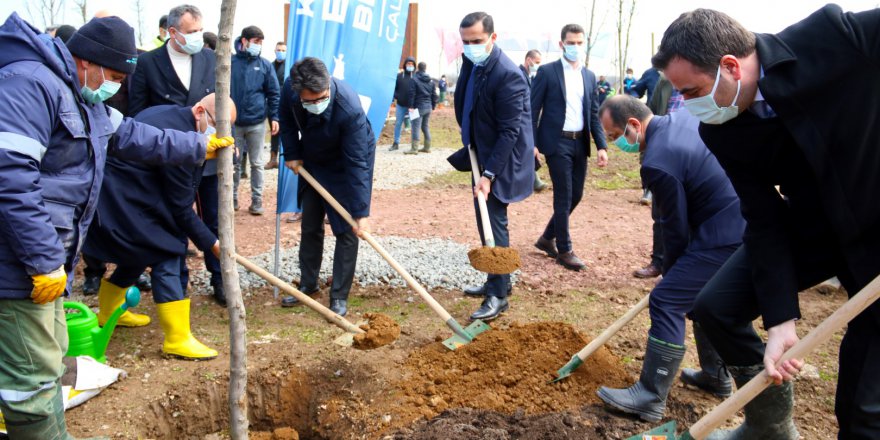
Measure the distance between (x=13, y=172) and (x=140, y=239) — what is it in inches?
63.4

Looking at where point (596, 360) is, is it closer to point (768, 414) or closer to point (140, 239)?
point (768, 414)

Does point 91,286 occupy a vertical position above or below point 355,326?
below

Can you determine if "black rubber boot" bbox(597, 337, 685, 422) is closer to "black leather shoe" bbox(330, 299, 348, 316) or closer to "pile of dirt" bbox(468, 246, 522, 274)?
"pile of dirt" bbox(468, 246, 522, 274)

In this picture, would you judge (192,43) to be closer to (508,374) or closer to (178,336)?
(178,336)

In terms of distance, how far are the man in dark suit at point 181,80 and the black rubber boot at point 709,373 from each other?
336 cm

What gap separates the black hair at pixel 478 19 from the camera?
16.5ft

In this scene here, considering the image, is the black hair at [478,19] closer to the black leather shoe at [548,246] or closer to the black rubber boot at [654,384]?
the black leather shoe at [548,246]

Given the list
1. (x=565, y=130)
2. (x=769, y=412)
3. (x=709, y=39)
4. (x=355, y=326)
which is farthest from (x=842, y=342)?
(x=565, y=130)

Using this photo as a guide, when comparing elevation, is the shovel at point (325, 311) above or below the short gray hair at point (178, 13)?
below

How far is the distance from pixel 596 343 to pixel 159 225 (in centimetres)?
272

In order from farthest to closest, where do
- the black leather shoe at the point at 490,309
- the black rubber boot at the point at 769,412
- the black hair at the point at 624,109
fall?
the black leather shoe at the point at 490,309
the black hair at the point at 624,109
the black rubber boot at the point at 769,412

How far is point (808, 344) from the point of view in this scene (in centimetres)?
226

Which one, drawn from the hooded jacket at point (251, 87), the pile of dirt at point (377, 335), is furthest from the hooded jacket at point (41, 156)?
the hooded jacket at point (251, 87)

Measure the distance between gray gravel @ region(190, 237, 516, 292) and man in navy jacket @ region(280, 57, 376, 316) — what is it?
23.6 inches
